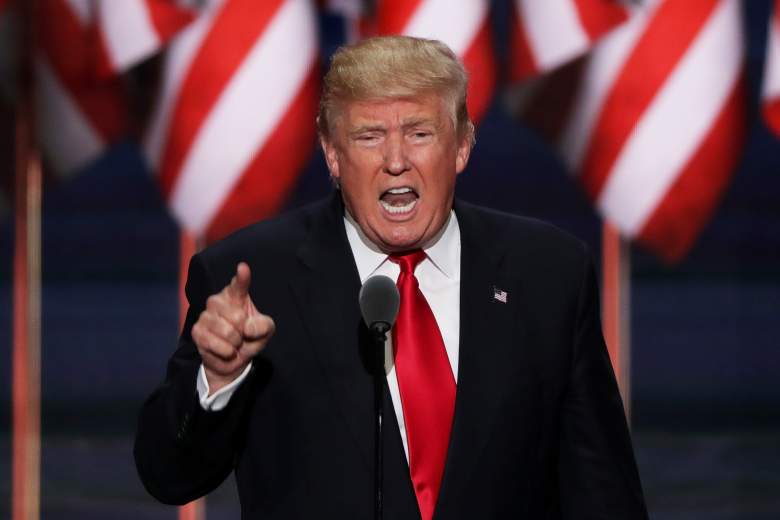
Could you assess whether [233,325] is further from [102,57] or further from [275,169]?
[102,57]

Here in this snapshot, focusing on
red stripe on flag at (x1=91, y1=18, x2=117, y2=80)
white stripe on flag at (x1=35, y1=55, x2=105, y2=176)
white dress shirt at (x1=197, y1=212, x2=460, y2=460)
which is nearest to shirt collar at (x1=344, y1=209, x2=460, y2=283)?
white dress shirt at (x1=197, y1=212, x2=460, y2=460)

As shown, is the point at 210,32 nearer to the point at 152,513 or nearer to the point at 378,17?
the point at 378,17

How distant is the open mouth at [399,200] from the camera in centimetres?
186

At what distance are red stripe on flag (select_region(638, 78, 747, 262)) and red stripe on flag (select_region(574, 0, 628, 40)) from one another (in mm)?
376

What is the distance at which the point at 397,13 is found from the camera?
3.88 meters

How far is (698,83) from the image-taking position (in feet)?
12.9

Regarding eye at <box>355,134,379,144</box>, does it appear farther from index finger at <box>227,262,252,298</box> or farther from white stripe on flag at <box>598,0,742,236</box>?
white stripe on flag at <box>598,0,742,236</box>

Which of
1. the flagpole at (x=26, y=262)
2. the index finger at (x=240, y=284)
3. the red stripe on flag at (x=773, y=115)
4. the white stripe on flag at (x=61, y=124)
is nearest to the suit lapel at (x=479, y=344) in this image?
the index finger at (x=240, y=284)

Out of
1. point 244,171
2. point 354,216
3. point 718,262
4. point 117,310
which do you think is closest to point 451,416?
point 354,216

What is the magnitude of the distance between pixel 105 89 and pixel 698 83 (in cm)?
170

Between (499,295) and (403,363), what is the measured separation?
0.55ft

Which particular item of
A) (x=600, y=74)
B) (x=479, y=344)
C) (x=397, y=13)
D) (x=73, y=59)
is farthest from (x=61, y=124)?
(x=479, y=344)

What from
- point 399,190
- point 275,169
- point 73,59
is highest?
point 73,59

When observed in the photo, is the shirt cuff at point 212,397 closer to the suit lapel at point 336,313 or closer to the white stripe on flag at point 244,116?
the suit lapel at point 336,313
